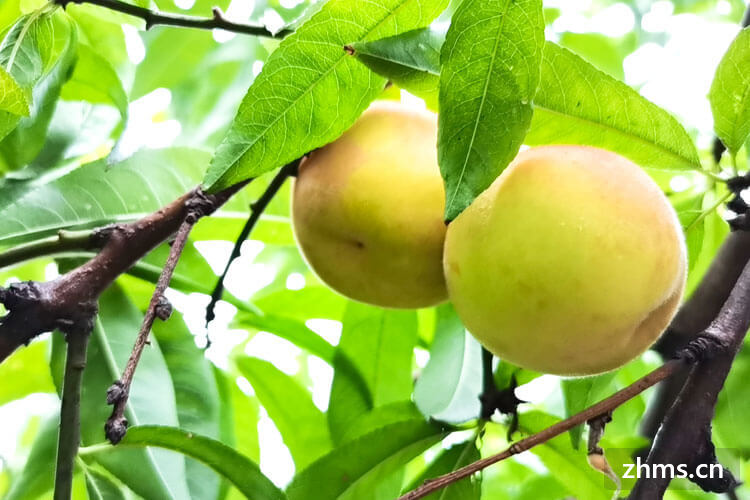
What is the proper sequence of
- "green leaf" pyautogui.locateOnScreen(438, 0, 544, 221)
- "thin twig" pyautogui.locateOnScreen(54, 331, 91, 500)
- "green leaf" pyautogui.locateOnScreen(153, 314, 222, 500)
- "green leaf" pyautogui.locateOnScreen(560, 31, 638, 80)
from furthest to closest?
"green leaf" pyautogui.locateOnScreen(560, 31, 638, 80) < "green leaf" pyautogui.locateOnScreen(153, 314, 222, 500) < "thin twig" pyautogui.locateOnScreen(54, 331, 91, 500) < "green leaf" pyautogui.locateOnScreen(438, 0, 544, 221)

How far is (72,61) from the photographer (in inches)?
31.9

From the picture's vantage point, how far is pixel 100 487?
0.70 m

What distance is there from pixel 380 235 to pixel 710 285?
528 mm

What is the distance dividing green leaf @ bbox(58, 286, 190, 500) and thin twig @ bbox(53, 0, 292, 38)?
0.27 meters

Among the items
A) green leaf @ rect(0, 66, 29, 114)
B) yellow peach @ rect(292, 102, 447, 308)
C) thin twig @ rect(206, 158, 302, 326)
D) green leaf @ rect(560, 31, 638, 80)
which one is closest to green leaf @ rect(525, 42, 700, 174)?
yellow peach @ rect(292, 102, 447, 308)

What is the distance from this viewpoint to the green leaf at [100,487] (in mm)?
683

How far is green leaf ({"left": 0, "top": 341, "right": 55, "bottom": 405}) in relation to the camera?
3.20ft

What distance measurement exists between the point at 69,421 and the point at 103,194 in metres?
0.27

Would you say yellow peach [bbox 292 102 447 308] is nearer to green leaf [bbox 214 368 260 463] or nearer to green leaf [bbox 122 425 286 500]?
green leaf [bbox 122 425 286 500]

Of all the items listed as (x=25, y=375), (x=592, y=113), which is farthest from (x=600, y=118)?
(x=25, y=375)

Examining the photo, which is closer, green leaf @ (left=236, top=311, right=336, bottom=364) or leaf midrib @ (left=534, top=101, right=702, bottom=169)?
leaf midrib @ (left=534, top=101, right=702, bottom=169)

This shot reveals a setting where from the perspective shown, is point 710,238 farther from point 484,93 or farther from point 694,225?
point 484,93

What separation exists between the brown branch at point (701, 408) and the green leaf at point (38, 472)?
557 millimetres

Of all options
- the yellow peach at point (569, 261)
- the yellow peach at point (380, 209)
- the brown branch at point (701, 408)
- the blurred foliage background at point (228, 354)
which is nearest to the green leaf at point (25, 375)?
the blurred foliage background at point (228, 354)
